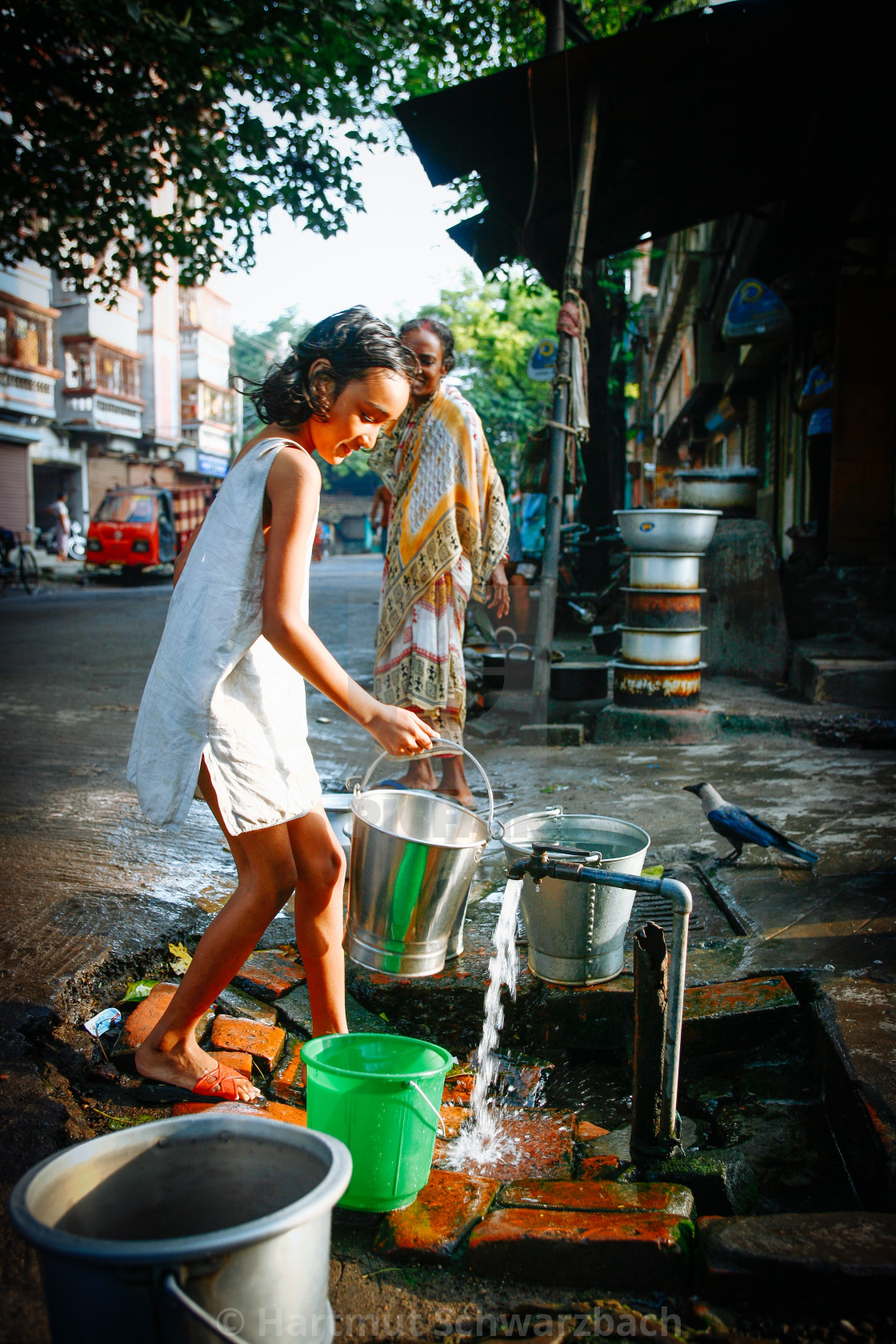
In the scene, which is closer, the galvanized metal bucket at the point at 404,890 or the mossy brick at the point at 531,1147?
the mossy brick at the point at 531,1147

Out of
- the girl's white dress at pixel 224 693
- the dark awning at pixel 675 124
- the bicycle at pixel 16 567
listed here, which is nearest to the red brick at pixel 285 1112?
the girl's white dress at pixel 224 693

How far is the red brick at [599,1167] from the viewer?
204 cm

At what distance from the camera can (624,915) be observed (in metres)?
2.54

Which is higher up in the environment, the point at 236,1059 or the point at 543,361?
the point at 543,361

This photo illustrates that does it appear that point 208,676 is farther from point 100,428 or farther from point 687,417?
point 100,428

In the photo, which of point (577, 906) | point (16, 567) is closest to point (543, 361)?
point (577, 906)

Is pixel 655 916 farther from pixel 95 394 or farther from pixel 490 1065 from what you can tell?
pixel 95 394

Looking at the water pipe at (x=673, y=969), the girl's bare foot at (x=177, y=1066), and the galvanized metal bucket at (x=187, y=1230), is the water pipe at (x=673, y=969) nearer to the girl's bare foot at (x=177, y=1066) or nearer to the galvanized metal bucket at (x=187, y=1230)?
the galvanized metal bucket at (x=187, y=1230)

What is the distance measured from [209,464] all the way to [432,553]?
44.1m

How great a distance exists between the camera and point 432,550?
4125 millimetres

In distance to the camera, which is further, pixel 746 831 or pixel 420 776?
pixel 420 776

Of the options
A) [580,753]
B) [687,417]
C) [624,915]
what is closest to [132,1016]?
[624,915]

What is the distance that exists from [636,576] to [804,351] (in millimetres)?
5259

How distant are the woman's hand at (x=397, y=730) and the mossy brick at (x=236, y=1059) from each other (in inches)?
36.6
